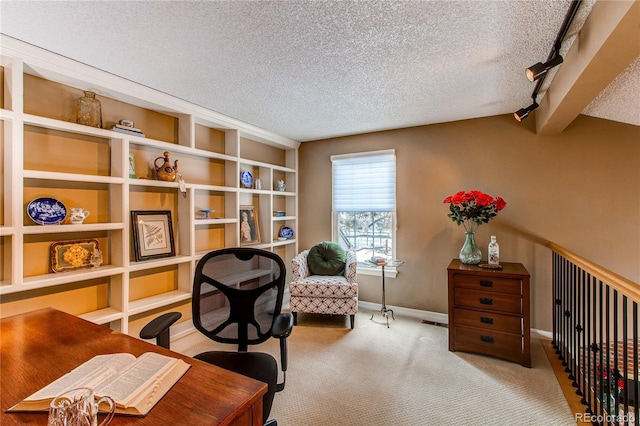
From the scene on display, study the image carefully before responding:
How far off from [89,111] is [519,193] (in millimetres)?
4122

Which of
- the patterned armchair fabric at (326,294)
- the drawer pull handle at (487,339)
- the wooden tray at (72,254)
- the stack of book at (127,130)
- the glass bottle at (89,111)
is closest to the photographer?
the wooden tray at (72,254)

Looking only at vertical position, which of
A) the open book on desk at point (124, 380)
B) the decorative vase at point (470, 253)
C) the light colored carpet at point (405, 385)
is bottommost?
the light colored carpet at point (405, 385)

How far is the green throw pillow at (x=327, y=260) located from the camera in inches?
143

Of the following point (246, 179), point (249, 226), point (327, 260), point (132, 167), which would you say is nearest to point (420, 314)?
point (327, 260)

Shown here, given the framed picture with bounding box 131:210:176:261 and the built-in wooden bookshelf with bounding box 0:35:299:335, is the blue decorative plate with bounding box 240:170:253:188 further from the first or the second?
the framed picture with bounding box 131:210:176:261

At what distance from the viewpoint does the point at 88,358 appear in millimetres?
1136

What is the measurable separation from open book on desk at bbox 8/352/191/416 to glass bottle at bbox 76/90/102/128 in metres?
1.96

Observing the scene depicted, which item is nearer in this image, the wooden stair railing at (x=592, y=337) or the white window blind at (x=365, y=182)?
the wooden stair railing at (x=592, y=337)

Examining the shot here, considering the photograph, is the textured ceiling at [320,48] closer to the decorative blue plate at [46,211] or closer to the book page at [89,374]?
the decorative blue plate at [46,211]

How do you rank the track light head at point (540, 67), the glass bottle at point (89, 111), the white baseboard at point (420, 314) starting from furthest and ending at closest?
the white baseboard at point (420, 314)
the glass bottle at point (89, 111)
the track light head at point (540, 67)

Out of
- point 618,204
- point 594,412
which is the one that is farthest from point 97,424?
point 618,204

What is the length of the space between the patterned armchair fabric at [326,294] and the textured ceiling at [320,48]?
1904 millimetres

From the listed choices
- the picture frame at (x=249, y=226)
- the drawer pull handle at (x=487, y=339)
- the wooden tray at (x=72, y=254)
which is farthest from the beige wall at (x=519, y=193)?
the wooden tray at (x=72, y=254)

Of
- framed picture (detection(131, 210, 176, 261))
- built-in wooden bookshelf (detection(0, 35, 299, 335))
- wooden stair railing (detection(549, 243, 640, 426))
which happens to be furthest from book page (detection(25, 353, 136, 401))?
wooden stair railing (detection(549, 243, 640, 426))
